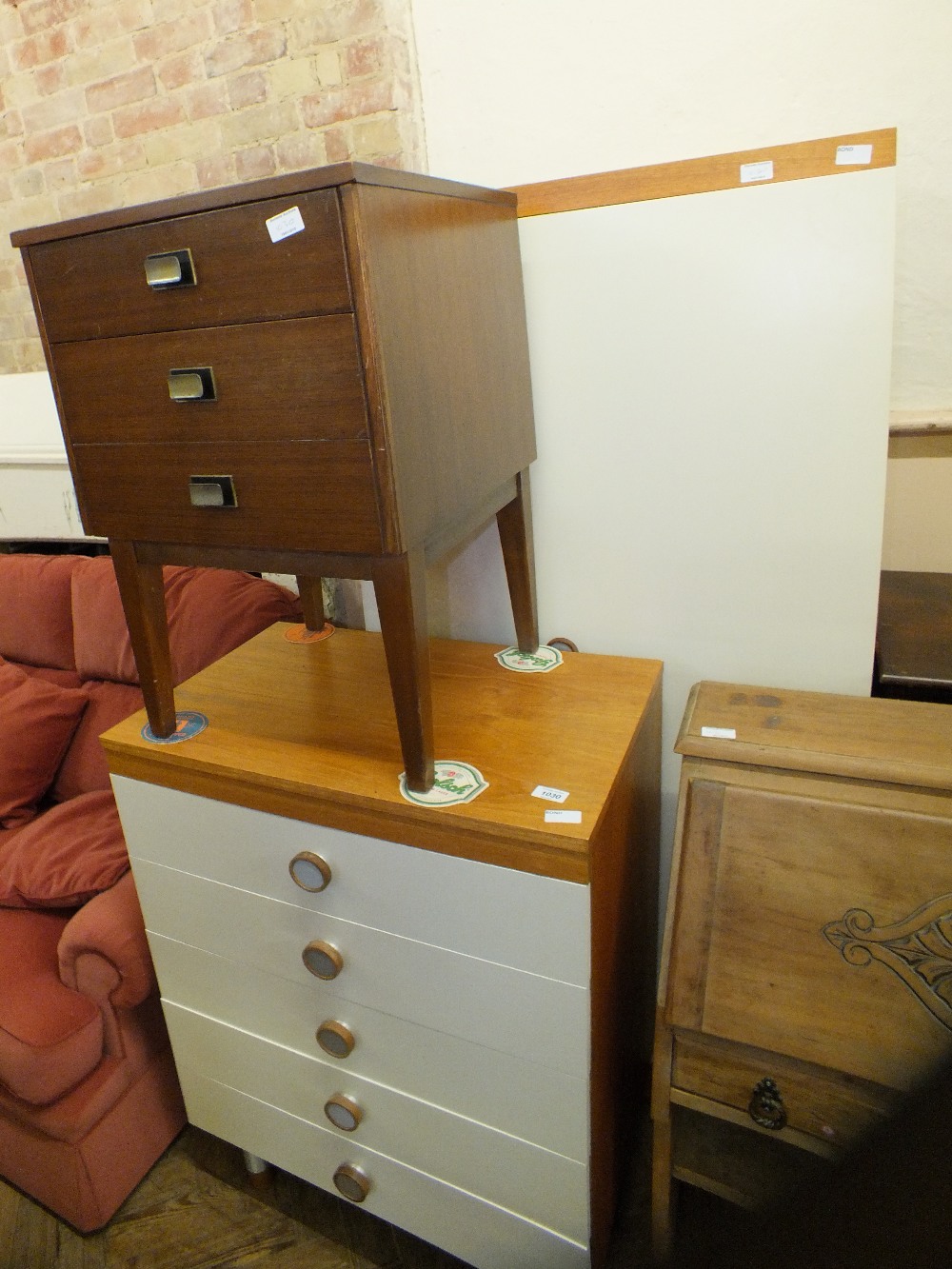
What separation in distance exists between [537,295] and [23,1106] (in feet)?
4.76

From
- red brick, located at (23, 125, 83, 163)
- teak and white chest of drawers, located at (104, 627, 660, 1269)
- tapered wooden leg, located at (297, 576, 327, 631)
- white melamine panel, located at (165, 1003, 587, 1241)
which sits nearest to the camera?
teak and white chest of drawers, located at (104, 627, 660, 1269)

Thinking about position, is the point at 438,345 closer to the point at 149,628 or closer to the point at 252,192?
the point at 252,192

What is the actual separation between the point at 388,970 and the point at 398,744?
0.29 m

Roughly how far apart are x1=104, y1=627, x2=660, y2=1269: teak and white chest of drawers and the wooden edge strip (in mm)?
639

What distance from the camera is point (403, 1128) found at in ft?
3.57

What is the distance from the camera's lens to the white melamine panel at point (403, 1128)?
994 millimetres

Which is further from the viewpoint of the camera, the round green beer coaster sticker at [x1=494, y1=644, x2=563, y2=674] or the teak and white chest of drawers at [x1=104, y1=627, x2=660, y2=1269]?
the round green beer coaster sticker at [x1=494, y1=644, x2=563, y2=674]

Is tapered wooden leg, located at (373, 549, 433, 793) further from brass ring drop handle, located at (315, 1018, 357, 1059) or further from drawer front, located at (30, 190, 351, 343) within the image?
brass ring drop handle, located at (315, 1018, 357, 1059)

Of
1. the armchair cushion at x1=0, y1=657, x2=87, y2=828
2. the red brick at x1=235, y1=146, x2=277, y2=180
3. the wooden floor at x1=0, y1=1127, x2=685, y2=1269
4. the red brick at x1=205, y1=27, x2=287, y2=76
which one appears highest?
the red brick at x1=205, y1=27, x2=287, y2=76

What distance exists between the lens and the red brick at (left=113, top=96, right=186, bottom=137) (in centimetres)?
146

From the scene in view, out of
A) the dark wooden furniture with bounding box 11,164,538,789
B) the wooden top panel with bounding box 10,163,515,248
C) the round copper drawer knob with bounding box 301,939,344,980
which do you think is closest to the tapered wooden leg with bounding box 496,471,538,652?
the dark wooden furniture with bounding box 11,164,538,789

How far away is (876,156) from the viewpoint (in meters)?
0.90

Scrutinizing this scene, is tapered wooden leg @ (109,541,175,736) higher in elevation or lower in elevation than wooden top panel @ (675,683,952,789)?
higher

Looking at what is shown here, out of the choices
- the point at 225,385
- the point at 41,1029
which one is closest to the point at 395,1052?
the point at 41,1029
